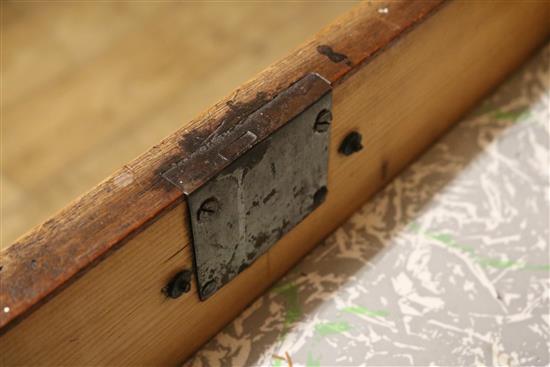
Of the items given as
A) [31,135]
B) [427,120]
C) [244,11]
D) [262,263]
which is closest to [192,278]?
[262,263]

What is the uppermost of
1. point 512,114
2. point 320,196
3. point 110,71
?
point 110,71

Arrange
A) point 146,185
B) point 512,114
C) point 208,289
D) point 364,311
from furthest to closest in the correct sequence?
1. point 512,114
2. point 364,311
3. point 208,289
4. point 146,185

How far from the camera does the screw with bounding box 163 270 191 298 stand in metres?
0.76

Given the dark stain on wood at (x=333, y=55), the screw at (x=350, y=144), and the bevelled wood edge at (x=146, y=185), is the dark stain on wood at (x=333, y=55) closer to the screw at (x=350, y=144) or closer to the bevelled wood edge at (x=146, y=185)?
the bevelled wood edge at (x=146, y=185)

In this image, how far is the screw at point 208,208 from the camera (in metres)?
0.71

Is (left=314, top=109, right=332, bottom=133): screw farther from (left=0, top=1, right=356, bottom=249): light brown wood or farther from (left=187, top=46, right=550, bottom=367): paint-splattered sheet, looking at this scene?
(left=0, top=1, right=356, bottom=249): light brown wood

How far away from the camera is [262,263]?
89 cm

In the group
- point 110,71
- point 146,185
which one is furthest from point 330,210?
point 110,71

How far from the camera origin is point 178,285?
761mm

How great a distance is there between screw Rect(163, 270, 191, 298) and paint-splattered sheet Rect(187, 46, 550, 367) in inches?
5.9

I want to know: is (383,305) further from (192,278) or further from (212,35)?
(212,35)

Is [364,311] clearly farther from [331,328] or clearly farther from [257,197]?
[257,197]

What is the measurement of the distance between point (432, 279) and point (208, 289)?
29cm

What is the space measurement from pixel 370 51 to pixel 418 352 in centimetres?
34
